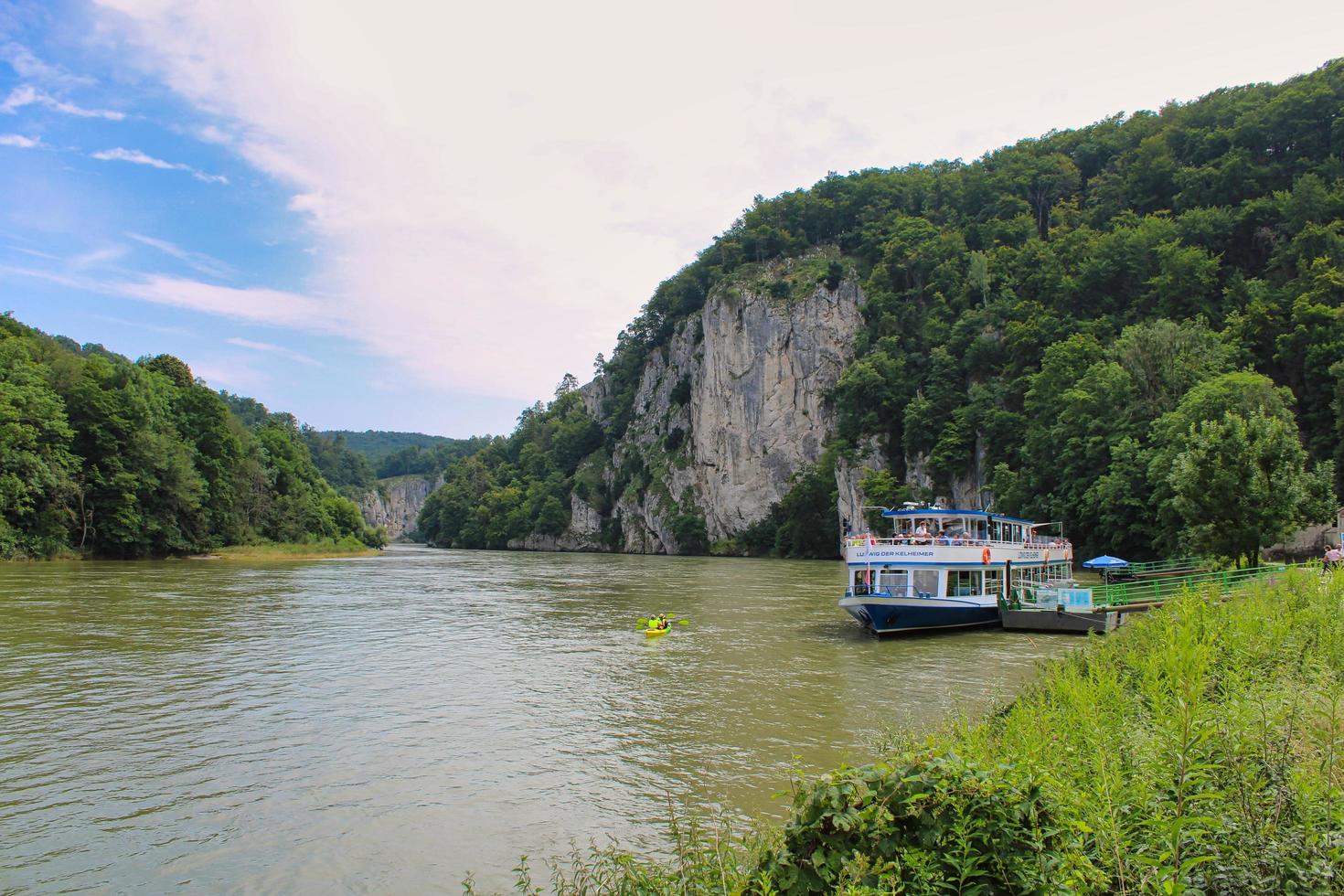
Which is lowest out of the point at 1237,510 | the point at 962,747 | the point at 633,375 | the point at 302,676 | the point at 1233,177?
the point at 302,676

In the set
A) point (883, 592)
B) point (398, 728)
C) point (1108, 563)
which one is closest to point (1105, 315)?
point (1108, 563)

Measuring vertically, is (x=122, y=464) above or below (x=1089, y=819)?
above

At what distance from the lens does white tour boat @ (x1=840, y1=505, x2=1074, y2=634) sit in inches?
1059

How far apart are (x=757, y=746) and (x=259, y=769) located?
8.02m

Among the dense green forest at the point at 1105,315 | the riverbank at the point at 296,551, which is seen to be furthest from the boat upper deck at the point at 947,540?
the riverbank at the point at 296,551

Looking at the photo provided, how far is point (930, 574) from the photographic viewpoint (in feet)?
92.5

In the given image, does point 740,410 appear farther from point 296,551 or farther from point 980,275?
point 296,551

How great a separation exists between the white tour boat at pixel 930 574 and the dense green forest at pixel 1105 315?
898 centimetres

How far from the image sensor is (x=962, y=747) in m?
A: 6.97

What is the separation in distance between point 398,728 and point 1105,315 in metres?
73.0

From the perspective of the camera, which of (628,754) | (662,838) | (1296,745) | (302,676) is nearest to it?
(1296,745)

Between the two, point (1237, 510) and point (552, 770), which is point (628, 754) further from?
point (1237, 510)

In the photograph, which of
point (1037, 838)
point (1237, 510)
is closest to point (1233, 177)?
point (1237, 510)

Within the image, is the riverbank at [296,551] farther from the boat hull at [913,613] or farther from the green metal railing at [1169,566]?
the green metal railing at [1169,566]
